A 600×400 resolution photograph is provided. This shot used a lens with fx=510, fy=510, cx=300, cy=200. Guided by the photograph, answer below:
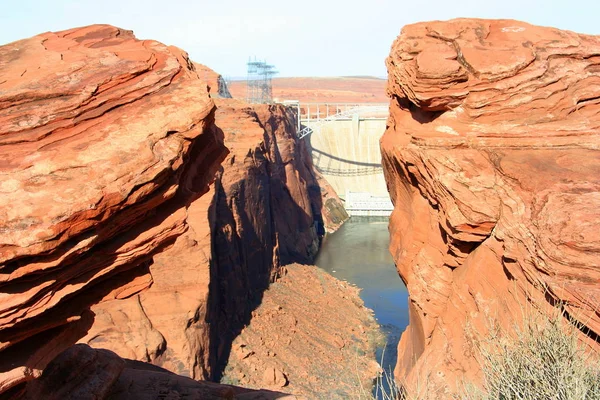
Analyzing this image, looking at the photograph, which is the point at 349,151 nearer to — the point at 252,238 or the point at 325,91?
A: the point at 252,238

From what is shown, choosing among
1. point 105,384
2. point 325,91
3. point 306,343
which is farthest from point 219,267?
point 325,91

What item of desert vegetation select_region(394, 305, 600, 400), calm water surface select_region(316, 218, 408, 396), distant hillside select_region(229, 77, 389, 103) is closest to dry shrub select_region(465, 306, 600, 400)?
desert vegetation select_region(394, 305, 600, 400)

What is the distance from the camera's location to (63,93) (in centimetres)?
654

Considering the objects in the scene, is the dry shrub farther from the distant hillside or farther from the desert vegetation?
the distant hillside

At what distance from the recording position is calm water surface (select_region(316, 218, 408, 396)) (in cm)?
3023

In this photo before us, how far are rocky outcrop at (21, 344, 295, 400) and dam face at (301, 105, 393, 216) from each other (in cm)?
5235

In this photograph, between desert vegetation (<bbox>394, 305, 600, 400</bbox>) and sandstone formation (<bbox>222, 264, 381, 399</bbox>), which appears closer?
desert vegetation (<bbox>394, 305, 600, 400</bbox>)

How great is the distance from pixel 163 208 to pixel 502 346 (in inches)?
197

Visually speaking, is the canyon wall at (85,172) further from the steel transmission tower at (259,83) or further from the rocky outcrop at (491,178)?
the steel transmission tower at (259,83)

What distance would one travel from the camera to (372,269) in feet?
130

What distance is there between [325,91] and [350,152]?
5535 centimetres

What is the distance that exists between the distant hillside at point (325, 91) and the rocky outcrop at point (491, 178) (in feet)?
217

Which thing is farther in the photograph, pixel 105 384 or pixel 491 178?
pixel 491 178

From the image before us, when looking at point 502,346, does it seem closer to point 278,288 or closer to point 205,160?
point 205,160
